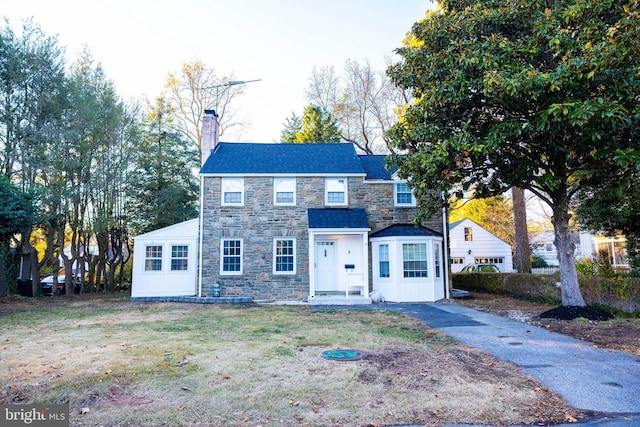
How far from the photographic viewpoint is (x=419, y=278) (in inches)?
586

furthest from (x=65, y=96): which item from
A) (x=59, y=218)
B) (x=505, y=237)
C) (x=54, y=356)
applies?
(x=505, y=237)

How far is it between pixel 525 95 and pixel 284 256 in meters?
10.1

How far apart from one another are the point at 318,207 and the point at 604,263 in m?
9.73

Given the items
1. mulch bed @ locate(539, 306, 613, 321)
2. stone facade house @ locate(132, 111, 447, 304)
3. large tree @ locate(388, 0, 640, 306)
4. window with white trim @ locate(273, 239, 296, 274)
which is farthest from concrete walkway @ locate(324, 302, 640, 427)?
window with white trim @ locate(273, 239, 296, 274)

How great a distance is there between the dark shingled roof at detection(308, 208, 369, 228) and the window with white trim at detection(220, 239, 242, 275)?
3184mm

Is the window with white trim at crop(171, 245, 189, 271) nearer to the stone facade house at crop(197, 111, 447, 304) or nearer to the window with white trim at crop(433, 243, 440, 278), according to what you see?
the stone facade house at crop(197, 111, 447, 304)

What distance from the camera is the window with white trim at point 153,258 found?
16328mm

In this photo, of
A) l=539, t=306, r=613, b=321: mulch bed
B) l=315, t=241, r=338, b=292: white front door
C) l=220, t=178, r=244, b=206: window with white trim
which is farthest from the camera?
l=220, t=178, r=244, b=206: window with white trim

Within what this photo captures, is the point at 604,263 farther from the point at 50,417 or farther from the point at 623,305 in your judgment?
the point at 50,417

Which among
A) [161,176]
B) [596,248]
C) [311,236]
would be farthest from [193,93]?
[596,248]

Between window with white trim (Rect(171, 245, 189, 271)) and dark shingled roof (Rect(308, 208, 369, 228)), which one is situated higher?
dark shingled roof (Rect(308, 208, 369, 228))

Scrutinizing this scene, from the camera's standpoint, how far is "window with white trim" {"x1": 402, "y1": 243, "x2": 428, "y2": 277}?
49.0 ft

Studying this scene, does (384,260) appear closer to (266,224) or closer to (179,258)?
(266,224)

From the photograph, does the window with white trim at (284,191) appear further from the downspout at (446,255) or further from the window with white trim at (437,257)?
the downspout at (446,255)
